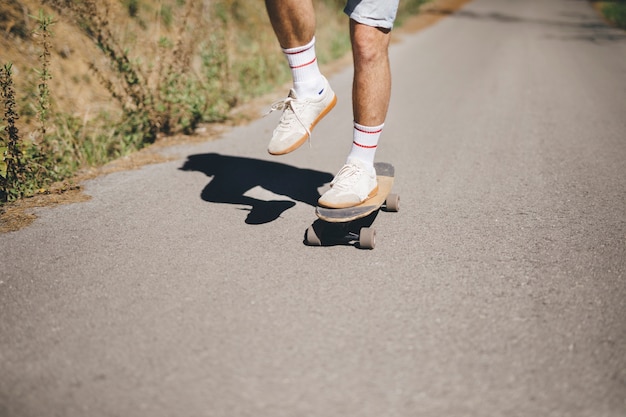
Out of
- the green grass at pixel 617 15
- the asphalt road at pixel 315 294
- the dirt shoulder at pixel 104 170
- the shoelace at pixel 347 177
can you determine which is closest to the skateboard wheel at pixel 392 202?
the asphalt road at pixel 315 294

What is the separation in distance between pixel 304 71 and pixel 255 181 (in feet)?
3.15

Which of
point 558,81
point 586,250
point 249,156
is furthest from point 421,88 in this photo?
point 586,250

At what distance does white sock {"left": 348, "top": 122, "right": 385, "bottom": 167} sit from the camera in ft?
7.54

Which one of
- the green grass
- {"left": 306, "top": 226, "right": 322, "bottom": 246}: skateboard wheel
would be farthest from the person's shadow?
the green grass

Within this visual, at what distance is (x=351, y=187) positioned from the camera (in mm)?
2205

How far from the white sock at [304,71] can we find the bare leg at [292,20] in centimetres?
3

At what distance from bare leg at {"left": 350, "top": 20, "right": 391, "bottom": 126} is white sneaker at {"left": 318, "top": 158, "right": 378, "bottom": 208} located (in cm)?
23

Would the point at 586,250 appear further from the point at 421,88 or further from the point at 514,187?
the point at 421,88

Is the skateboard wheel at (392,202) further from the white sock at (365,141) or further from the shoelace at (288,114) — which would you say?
the shoelace at (288,114)

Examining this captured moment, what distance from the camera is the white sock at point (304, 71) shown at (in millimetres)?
2314

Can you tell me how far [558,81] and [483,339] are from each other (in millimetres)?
6124

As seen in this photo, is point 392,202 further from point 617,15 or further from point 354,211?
point 617,15

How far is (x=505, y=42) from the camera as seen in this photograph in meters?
10.4

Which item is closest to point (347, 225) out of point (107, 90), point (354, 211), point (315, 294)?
point (354, 211)
